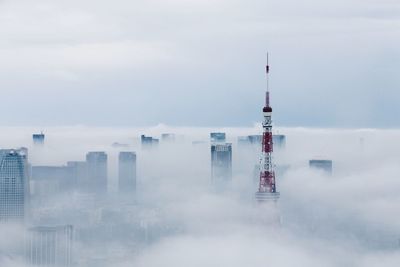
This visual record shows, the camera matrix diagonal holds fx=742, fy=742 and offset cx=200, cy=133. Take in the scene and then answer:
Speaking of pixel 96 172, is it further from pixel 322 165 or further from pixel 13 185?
pixel 322 165

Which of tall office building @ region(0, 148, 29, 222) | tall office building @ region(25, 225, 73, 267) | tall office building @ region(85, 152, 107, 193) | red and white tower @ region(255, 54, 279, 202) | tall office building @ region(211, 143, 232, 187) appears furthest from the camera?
tall office building @ region(85, 152, 107, 193)

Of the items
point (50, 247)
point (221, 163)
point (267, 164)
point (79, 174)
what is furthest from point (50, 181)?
point (267, 164)

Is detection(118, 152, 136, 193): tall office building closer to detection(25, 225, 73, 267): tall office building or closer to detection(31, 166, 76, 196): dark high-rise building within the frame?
detection(31, 166, 76, 196): dark high-rise building

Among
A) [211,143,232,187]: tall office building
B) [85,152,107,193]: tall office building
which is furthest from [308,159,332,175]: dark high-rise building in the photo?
[85,152,107,193]: tall office building

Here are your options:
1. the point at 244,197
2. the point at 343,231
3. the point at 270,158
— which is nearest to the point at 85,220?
the point at 244,197

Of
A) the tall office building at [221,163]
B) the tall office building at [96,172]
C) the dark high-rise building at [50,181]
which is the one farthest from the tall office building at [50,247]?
the tall office building at [221,163]

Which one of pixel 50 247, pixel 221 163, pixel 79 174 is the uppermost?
pixel 221 163

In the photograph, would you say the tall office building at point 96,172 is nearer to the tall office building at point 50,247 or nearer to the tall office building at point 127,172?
the tall office building at point 127,172
